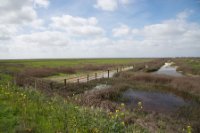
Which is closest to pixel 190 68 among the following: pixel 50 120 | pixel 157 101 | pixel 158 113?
pixel 157 101

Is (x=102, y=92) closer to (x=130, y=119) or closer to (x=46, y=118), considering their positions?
(x=130, y=119)

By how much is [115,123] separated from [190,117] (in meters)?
8.67

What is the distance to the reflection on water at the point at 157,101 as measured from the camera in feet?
47.1

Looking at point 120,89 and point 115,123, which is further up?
point 115,123

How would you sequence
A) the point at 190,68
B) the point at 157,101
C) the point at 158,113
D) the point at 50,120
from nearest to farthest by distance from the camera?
the point at 50,120 < the point at 158,113 < the point at 157,101 < the point at 190,68

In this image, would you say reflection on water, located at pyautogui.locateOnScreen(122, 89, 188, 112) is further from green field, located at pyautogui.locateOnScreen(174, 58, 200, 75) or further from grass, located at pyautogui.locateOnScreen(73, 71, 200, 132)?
green field, located at pyautogui.locateOnScreen(174, 58, 200, 75)

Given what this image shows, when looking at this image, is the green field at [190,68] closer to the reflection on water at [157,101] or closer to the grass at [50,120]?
the reflection on water at [157,101]

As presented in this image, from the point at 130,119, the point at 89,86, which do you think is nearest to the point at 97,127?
the point at 130,119

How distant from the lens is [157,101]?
54.1ft

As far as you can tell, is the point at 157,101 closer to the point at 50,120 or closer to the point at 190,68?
the point at 50,120

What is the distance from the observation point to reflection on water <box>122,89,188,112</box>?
566 inches

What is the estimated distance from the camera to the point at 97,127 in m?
5.60

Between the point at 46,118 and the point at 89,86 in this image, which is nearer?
the point at 46,118

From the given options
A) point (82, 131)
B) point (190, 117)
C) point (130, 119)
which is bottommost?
point (190, 117)
